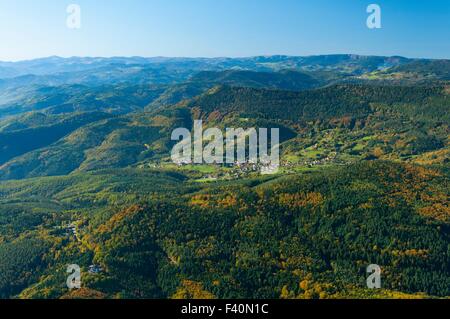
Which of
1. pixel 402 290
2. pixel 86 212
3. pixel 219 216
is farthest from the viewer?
pixel 86 212

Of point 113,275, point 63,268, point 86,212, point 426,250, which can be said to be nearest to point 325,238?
point 426,250

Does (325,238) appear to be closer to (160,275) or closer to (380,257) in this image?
(380,257)

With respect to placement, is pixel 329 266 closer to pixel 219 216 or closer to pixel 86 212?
pixel 219 216

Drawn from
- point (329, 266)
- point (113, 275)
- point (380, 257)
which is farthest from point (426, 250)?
point (113, 275)

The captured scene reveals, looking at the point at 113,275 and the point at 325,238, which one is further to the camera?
the point at 325,238
